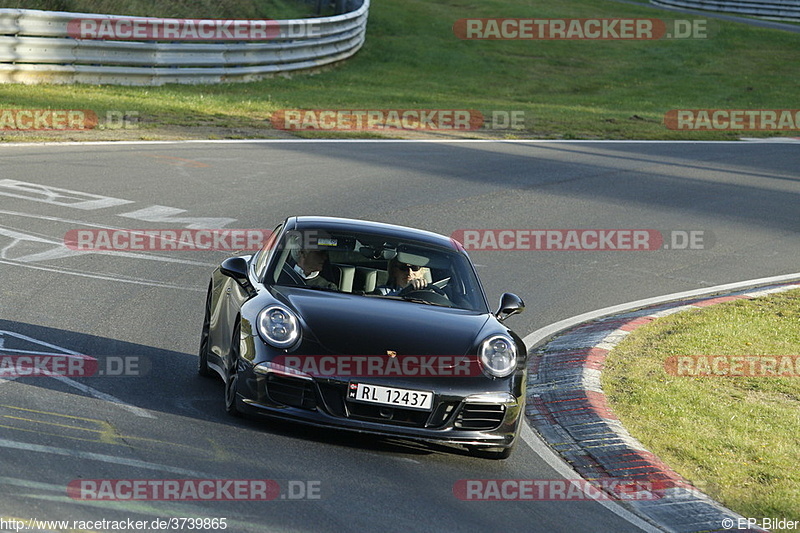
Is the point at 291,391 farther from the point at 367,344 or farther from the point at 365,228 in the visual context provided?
the point at 365,228

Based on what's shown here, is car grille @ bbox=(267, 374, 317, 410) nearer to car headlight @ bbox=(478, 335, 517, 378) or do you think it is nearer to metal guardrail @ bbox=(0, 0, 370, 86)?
car headlight @ bbox=(478, 335, 517, 378)

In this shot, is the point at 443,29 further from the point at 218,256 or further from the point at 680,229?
the point at 218,256

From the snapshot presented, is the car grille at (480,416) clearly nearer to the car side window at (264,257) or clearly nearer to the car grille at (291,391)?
the car grille at (291,391)

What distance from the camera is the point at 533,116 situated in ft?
82.1

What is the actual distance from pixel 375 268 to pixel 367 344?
1.24 meters

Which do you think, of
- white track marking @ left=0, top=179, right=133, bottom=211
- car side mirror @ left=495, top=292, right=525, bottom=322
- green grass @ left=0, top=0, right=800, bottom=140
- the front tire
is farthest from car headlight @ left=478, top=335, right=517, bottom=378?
green grass @ left=0, top=0, right=800, bottom=140

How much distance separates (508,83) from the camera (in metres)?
31.1

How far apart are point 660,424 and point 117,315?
4.40m

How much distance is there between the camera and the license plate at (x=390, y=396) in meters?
6.68

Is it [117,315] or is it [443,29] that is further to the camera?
[443,29]

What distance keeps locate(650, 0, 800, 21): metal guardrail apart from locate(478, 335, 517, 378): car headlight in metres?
50.2

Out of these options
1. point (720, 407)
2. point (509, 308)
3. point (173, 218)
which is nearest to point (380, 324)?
point (509, 308)

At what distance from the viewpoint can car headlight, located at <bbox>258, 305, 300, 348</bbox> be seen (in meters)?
6.94

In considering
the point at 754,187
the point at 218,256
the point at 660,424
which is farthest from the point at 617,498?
the point at 754,187
